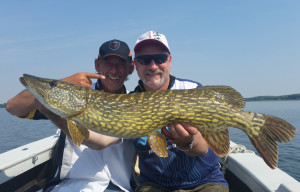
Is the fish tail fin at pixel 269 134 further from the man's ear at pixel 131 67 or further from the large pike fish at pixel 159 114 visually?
the man's ear at pixel 131 67

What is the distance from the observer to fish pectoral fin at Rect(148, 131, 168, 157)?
2.28 metres

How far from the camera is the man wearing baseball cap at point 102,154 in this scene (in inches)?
109

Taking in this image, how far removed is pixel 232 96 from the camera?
234 cm

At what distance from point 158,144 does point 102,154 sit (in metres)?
1.14

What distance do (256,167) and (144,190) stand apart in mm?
1630

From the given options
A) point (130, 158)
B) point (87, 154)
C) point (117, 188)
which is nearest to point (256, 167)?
point (130, 158)

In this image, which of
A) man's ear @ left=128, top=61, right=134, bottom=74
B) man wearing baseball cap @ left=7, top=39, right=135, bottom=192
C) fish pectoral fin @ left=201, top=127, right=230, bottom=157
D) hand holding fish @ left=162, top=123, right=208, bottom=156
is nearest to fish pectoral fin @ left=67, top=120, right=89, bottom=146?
man wearing baseball cap @ left=7, top=39, right=135, bottom=192

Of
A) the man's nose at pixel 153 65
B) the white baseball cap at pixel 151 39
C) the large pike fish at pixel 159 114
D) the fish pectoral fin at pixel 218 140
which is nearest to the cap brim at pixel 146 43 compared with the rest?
the white baseball cap at pixel 151 39

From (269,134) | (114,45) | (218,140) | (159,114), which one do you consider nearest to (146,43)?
(114,45)

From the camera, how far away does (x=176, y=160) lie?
2576 mm

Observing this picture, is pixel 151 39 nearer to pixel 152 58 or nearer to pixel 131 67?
pixel 152 58

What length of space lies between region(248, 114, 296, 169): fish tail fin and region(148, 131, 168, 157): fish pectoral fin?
0.91 metres

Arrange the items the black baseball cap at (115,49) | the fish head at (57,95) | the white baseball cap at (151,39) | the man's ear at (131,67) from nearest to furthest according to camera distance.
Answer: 1. the fish head at (57,95)
2. the white baseball cap at (151,39)
3. the black baseball cap at (115,49)
4. the man's ear at (131,67)

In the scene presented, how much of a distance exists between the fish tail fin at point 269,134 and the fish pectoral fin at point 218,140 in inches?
10.2
